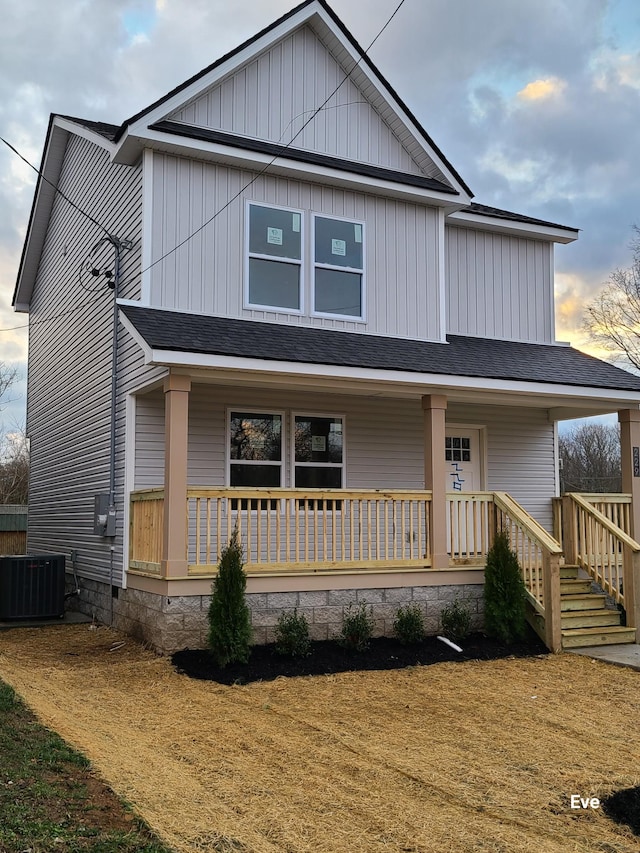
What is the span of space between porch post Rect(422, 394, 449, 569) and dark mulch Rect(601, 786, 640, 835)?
5367 mm

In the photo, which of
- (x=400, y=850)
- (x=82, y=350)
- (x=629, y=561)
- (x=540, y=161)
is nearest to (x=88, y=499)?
(x=82, y=350)

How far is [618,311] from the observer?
34.2m

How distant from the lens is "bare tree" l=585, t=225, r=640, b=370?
3366cm

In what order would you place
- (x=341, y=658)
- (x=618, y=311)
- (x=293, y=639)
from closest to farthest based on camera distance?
(x=293, y=639) → (x=341, y=658) → (x=618, y=311)

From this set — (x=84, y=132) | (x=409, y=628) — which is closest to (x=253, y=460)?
(x=409, y=628)

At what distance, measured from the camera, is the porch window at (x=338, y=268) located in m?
11.4

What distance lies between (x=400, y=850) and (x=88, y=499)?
9.51m

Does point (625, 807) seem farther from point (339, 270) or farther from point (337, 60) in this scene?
point (337, 60)

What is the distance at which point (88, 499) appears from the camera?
41.4 feet

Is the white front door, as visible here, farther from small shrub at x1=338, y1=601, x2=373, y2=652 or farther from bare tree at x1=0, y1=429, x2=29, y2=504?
bare tree at x1=0, y1=429, x2=29, y2=504

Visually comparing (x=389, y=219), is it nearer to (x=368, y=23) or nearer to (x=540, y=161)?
(x=368, y=23)

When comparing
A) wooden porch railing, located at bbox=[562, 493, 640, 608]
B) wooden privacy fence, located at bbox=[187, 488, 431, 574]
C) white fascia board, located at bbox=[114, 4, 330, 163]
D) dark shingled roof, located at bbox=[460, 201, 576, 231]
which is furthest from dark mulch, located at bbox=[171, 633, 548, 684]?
dark shingled roof, located at bbox=[460, 201, 576, 231]

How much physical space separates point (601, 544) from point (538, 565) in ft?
4.97

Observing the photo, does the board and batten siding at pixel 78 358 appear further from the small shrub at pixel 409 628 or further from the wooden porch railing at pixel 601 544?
the wooden porch railing at pixel 601 544
